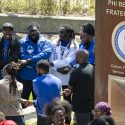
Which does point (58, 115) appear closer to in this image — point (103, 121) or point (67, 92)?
point (103, 121)

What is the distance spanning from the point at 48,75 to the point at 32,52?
193cm

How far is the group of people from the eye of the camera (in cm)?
956

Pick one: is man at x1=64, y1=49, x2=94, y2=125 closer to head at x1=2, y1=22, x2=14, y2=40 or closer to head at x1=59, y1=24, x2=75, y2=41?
head at x1=59, y1=24, x2=75, y2=41

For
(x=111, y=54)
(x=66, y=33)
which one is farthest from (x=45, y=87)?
(x=66, y=33)

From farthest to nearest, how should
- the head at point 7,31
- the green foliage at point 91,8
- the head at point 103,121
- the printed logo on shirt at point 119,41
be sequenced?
the green foliage at point 91,8 → the head at point 7,31 → the printed logo on shirt at point 119,41 → the head at point 103,121

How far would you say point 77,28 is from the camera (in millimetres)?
17547

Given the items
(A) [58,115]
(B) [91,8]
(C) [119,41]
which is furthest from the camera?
(B) [91,8]

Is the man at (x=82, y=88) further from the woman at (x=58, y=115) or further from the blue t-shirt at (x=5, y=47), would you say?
the blue t-shirt at (x=5, y=47)

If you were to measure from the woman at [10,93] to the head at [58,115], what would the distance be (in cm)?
138

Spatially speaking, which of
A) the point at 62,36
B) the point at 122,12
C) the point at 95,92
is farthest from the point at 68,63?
the point at 122,12

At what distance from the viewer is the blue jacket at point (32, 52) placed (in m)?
11.6

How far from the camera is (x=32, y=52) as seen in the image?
11656mm

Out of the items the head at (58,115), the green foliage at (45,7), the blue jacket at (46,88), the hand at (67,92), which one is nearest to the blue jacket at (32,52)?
the hand at (67,92)

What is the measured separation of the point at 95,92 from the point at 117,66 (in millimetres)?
633
